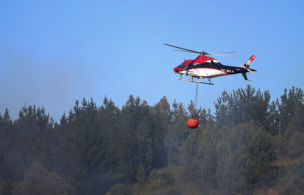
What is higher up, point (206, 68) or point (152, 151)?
point (206, 68)

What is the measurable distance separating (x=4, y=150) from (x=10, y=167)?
3412mm

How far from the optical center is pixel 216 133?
1909 inches

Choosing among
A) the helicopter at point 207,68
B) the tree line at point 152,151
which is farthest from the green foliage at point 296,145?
the helicopter at point 207,68

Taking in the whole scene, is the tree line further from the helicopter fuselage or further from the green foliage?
the helicopter fuselage

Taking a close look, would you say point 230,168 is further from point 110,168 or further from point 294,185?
point 110,168

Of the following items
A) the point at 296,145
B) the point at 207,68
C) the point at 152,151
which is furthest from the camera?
the point at 152,151

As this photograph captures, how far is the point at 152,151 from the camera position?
172 feet

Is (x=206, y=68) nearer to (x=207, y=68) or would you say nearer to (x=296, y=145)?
(x=207, y=68)

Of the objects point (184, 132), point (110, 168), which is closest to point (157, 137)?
point (184, 132)

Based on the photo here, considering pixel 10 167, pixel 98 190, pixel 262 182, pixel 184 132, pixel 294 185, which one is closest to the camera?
pixel 294 185

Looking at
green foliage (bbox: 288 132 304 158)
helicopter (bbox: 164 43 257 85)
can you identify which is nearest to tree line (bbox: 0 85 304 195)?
green foliage (bbox: 288 132 304 158)

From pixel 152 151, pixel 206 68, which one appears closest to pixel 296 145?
pixel 152 151

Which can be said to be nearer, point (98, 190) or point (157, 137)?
point (98, 190)

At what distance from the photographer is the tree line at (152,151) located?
41.6 metres
